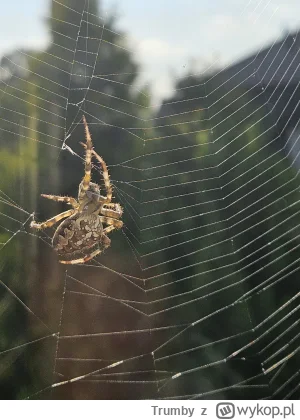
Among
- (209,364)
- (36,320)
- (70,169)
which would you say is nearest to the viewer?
(209,364)

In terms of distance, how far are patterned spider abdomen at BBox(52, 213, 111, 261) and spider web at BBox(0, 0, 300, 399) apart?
402mm

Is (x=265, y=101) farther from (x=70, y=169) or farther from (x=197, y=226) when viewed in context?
(x=70, y=169)

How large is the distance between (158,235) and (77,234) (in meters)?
0.71

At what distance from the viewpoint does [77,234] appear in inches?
85.0

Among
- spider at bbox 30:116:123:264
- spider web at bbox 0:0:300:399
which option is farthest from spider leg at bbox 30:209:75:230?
spider web at bbox 0:0:300:399

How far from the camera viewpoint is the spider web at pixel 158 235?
263cm

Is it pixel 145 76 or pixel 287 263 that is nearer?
pixel 145 76

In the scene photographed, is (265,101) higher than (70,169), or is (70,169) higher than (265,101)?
(265,101)

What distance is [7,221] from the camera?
2734 mm

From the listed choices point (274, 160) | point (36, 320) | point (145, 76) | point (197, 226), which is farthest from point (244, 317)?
point (145, 76)

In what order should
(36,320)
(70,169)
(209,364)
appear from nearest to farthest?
(209,364) < (36,320) < (70,169)

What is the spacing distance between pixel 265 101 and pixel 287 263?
871 mm

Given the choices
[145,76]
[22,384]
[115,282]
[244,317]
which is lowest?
[22,384]

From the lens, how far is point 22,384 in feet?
8.68
